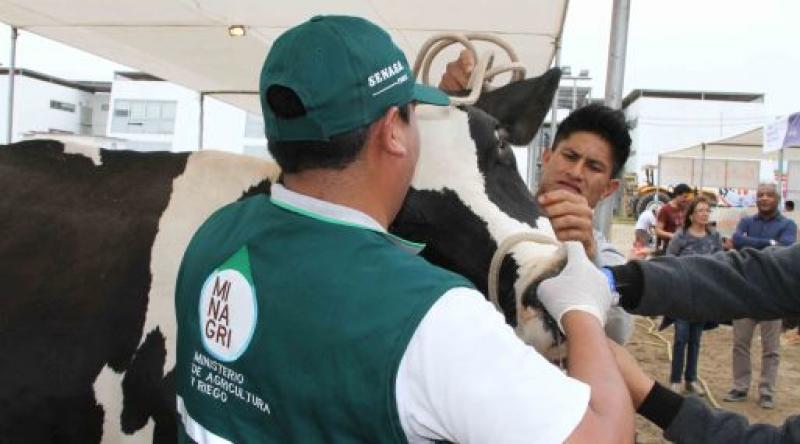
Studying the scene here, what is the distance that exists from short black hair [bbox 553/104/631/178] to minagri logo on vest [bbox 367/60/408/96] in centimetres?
158

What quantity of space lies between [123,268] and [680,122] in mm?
52335

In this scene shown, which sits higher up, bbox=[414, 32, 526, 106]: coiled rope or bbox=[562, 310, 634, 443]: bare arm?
bbox=[414, 32, 526, 106]: coiled rope

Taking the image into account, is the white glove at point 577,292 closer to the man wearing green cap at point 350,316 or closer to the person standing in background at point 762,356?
the man wearing green cap at point 350,316

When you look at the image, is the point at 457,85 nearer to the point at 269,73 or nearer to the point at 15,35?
the point at 269,73

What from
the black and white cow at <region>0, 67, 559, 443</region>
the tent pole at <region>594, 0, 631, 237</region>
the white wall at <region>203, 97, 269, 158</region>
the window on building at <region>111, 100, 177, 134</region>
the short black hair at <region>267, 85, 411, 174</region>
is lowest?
the black and white cow at <region>0, 67, 559, 443</region>

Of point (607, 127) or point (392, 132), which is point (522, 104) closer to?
point (607, 127)

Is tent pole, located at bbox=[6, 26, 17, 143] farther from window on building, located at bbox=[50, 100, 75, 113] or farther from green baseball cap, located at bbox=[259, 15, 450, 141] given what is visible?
window on building, located at bbox=[50, 100, 75, 113]

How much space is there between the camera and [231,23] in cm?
536

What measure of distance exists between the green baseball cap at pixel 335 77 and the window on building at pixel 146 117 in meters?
32.5

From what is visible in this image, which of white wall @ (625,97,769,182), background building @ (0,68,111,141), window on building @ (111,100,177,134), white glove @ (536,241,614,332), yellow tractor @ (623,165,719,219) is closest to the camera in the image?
white glove @ (536,241,614,332)

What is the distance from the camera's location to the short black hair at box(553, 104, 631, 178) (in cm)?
246

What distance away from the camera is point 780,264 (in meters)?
1.79

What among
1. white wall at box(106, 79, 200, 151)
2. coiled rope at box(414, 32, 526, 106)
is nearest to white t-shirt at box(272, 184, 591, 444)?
coiled rope at box(414, 32, 526, 106)

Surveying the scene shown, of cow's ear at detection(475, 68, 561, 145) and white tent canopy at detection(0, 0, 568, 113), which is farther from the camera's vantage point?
white tent canopy at detection(0, 0, 568, 113)
